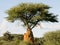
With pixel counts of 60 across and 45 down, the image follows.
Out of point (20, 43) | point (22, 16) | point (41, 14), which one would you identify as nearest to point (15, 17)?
point (22, 16)

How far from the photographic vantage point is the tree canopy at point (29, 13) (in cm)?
3026

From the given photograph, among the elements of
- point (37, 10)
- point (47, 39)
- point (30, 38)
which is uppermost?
point (47, 39)

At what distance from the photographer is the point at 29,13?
3069cm

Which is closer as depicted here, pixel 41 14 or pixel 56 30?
pixel 56 30

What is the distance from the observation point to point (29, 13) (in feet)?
101

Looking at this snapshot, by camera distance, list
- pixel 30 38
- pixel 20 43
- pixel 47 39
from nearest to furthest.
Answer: pixel 47 39
pixel 20 43
pixel 30 38

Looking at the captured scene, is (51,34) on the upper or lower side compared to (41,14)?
upper

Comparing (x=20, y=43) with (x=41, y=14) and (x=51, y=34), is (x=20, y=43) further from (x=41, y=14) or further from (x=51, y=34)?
(x=41, y=14)

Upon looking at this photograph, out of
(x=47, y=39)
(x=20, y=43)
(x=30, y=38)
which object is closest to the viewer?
(x=47, y=39)

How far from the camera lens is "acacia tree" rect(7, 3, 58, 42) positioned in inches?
1192

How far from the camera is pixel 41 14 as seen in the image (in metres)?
31.2

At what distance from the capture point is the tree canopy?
30263mm

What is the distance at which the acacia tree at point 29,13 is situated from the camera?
30278 millimetres

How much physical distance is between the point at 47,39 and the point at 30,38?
10353 mm
